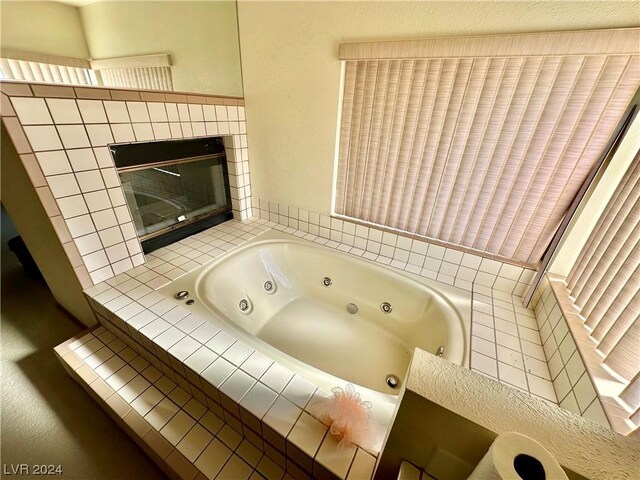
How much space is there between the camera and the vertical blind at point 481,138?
102cm

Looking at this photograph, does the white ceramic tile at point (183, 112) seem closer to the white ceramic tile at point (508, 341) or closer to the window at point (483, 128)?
the window at point (483, 128)

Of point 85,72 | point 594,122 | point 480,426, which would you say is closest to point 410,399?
point 480,426

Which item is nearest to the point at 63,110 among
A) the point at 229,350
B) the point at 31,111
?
the point at 31,111

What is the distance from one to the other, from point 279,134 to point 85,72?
184 centimetres

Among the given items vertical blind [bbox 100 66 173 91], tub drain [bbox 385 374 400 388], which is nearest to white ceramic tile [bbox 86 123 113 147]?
vertical blind [bbox 100 66 173 91]

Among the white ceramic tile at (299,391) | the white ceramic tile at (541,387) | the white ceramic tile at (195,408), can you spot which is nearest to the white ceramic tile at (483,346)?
the white ceramic tile at (541,387)

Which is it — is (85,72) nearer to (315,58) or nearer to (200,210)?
(200,210)

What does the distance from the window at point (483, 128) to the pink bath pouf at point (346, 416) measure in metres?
1.08

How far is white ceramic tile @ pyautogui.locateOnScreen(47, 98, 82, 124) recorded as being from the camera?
103cm

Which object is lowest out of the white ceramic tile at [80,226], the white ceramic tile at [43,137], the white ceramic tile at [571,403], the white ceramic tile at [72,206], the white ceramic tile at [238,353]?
the white ceramic tile at [238,353]

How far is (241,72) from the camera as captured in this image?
68.9 inches

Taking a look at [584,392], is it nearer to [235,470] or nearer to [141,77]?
[235,470]

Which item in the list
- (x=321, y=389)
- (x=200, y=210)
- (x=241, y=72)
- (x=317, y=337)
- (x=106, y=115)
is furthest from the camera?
(x=200, y=210)

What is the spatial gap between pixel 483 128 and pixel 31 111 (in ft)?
6.38
